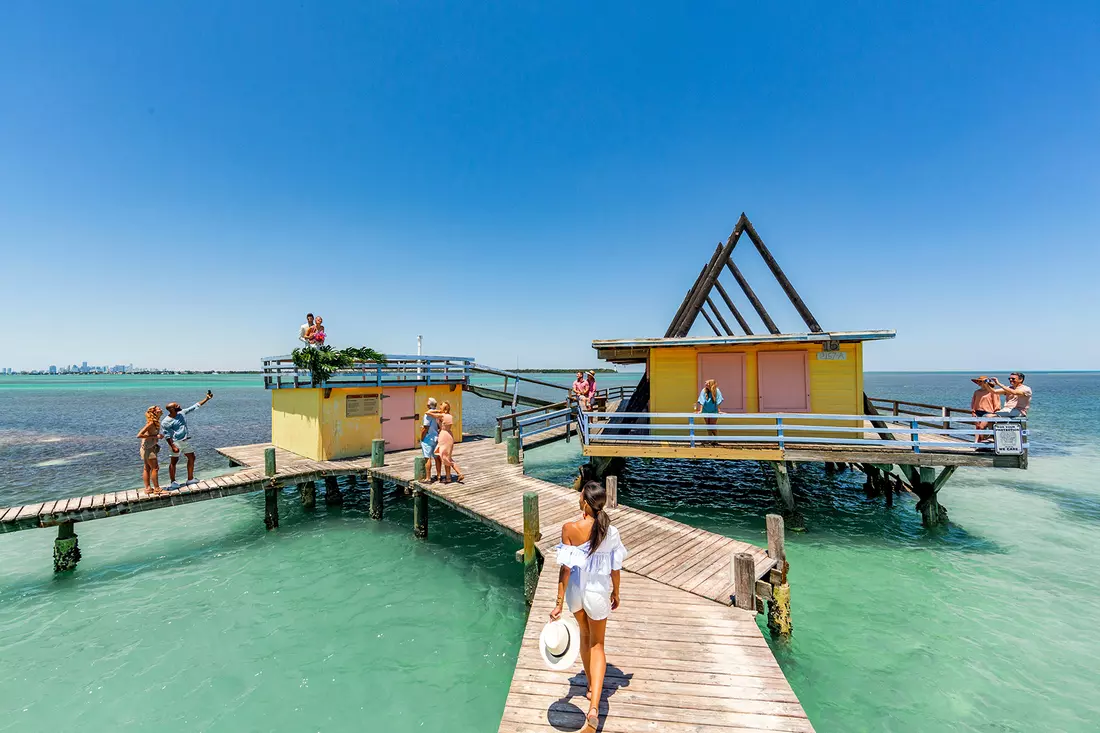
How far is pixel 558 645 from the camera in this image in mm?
4305

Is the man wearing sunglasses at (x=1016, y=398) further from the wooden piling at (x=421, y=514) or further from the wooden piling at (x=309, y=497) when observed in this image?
the wooden piling at (x=309, y=497)

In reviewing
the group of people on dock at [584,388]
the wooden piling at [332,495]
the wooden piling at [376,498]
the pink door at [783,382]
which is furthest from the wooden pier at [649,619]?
the pink door at [783,382]

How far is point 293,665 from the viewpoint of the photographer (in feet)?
24.4

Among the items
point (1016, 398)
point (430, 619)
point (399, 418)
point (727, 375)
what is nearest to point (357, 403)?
point (399, 418)

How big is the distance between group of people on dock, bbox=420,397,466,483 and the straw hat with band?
27.9ft

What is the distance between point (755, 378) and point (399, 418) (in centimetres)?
1226

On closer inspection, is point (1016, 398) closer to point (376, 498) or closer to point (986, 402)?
point (986, 402)

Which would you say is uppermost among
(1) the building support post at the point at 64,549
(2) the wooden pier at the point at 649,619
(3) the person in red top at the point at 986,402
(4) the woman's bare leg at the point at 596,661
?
(3) the person in red top at the point at 986,402

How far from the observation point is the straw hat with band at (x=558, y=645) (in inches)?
169

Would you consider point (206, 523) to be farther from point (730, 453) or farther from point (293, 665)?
point (730, 453)

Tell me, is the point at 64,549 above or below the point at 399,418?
below

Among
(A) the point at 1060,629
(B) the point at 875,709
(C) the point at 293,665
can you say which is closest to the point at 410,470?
(C) the point at 293,665

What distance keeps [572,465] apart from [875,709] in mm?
16263

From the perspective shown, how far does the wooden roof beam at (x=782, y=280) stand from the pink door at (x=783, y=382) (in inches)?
53.3
